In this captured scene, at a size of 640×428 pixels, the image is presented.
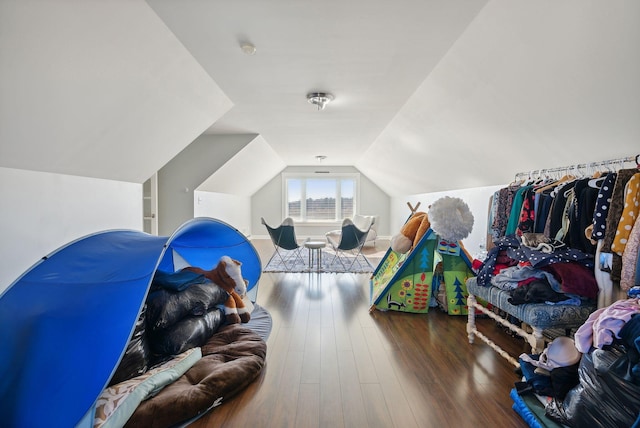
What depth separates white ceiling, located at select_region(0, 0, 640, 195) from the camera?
75.5 inches

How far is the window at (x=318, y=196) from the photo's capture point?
10.1 meters

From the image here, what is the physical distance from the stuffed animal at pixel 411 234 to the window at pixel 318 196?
6.55 m

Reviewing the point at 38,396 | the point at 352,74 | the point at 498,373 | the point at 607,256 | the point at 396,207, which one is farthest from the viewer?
the point at 396,207

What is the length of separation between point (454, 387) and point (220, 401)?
1440 mm

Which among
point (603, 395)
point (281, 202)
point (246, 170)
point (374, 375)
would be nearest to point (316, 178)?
point (281, 202)

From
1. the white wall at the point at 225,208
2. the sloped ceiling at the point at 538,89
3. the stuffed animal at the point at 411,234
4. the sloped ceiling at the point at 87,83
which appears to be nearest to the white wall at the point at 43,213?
the sloped ceiling at the point at 87,83

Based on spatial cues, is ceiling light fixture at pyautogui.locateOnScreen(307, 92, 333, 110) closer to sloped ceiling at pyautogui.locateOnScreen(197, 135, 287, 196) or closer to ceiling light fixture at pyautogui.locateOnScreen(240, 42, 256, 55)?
ceiling light fixture at pyautogui.locateOnScreen(240, 42, 256, 55)

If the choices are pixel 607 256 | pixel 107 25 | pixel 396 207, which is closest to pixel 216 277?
pixel 107 25

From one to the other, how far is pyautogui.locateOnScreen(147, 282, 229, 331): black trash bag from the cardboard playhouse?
1.65m

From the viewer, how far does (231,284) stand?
2998 millimetres

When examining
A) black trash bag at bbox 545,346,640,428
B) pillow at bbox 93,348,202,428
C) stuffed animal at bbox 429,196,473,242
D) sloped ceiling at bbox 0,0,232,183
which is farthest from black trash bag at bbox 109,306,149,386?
stuffed animal at bbox 429,196,473,242

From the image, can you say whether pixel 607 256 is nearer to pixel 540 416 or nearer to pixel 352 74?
pixel 540 416

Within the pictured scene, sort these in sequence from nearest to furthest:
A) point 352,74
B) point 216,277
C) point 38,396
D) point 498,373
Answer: point 38,396, point 498,373, point 216,277, point 352,74

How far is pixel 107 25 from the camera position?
84.0 inches
